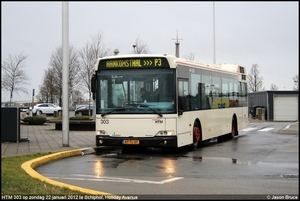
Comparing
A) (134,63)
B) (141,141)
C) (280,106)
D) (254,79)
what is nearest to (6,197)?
(141,141)

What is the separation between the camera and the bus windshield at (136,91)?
14219 millimetres

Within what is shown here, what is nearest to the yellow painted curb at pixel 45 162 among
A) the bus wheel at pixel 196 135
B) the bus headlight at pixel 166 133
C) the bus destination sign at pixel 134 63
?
the bus headlight at pixel 166 133

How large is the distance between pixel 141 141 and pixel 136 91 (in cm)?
161

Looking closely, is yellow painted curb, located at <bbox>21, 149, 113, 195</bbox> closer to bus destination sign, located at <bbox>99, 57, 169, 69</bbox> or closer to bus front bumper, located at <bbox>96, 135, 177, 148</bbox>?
bus front bumper, located at <bbox>96, 135, 177, 148</bbox>

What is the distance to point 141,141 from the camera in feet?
46.9

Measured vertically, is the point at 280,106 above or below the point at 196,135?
above

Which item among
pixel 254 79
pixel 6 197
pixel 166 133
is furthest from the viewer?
pixel 254 79

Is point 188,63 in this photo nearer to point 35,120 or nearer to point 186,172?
point 186,172

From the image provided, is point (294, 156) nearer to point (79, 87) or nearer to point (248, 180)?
point (248, 180)

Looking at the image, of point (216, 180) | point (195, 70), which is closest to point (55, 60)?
point (195, 70)

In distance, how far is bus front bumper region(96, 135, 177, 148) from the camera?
14.1 meters

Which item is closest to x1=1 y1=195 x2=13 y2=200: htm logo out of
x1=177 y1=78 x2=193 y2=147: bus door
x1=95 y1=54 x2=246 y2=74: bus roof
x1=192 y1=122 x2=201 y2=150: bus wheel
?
x1=177 y1=78 x2=193 y2=147: bus door

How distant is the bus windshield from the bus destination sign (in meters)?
0.14

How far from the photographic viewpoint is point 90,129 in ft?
84.6
